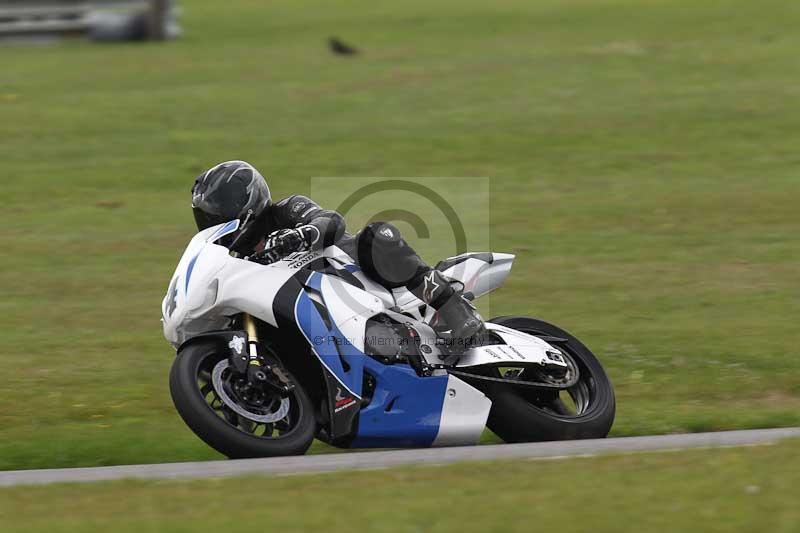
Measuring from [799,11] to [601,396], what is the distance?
86.8 feet

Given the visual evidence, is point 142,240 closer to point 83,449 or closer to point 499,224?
point 499,224

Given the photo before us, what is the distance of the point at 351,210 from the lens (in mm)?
15359

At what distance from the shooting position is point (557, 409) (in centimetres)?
815

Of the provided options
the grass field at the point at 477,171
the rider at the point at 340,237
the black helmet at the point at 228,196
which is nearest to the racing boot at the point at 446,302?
the rider at the point at 340,237

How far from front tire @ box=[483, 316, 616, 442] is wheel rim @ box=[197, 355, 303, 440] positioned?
1206 millimetres

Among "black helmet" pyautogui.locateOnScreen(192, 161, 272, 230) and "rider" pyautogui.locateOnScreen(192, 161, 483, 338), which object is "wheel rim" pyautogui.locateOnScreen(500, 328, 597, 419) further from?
"black helmet" pyautogui.locateOnScreen(192, 161, 272, 230)

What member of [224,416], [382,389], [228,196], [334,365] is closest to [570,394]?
[382,389]

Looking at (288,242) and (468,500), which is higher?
(288,242)

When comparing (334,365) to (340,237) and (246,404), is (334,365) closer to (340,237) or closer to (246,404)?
(246,404)

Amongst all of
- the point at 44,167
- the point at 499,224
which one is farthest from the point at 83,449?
the point at 44,167

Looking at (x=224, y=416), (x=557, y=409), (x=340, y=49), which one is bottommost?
(x=340, y=49)

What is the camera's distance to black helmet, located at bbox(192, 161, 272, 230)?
7551 millimetres

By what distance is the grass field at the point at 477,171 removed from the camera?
970 centimetres

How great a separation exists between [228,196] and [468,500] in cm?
243
